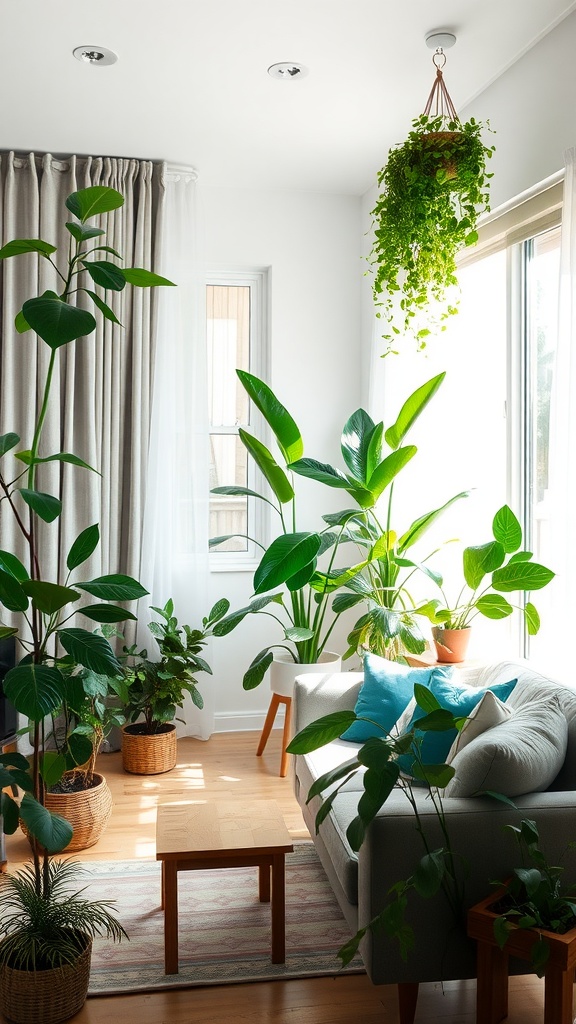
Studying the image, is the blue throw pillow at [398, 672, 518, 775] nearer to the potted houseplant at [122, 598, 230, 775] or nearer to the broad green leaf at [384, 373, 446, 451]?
the broad green leaf at [384, 373, 446, 451]

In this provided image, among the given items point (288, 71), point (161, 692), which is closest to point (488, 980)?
point (161, 692)

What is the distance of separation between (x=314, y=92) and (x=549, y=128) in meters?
1.05

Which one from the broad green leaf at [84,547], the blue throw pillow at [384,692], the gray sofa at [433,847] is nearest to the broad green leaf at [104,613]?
the broad green leaf at [84,547]

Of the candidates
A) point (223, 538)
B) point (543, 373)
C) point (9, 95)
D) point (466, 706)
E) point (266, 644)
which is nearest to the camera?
point (466, 706)

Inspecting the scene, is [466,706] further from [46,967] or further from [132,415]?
[132,415]

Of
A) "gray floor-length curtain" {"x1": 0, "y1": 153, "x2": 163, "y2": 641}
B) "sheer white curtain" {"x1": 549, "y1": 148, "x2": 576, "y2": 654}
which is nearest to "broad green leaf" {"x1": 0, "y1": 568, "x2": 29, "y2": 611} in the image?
"sheer white curtain" {"x1": 549, "y1": 148, "x2": 576, "y2": 654}

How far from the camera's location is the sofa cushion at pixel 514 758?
213 cm

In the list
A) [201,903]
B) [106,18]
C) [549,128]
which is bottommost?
[201,903]

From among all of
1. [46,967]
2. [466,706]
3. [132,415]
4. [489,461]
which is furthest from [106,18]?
[46,967]

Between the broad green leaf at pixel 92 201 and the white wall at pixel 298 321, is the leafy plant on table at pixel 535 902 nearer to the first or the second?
the broad green leaf at pixel 92 201

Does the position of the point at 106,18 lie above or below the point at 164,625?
above

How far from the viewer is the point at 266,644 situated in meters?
4.91

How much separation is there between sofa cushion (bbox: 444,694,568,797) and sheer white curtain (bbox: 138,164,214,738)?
8.11 feet

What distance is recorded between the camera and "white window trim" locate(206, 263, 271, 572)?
16.0 feet
